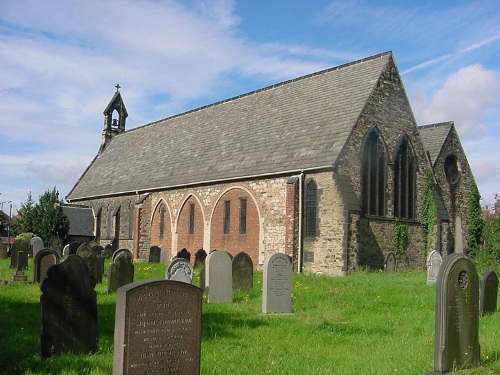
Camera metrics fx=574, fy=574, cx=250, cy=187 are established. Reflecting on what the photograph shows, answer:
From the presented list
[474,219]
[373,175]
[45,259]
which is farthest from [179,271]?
[474,219]

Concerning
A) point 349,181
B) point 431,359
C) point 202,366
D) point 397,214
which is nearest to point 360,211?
point 349,181

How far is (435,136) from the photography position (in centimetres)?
3200

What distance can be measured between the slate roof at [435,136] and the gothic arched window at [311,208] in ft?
33.6

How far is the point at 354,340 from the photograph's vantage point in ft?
32.2

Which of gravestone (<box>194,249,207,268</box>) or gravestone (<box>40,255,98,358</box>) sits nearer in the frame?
gravestone (<box>40,255,98,358</box>)

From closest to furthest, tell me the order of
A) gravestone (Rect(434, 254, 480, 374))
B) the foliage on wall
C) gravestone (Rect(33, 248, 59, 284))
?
gravestone (Rect(434, 254, 480, 374)) → gravestone (Rect(33, 248, 59, 284)) → the foliage on wall

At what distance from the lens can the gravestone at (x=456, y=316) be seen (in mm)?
7633

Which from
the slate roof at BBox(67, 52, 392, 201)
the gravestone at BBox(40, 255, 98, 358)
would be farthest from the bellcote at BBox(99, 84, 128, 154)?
the gravestone at BBox(40, 255, 98, 358)

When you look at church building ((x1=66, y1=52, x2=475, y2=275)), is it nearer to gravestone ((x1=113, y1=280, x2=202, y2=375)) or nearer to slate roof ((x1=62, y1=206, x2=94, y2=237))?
slate roof ((x1=62, y1=206, x2=94, y2=237))

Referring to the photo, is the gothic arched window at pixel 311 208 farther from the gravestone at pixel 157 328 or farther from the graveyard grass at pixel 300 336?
the gravestone at pixel 157 328

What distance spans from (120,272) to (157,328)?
9.07 metres

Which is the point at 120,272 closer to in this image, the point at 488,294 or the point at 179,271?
the point at 179,271

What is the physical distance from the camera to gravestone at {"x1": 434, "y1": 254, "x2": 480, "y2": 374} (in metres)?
7.63

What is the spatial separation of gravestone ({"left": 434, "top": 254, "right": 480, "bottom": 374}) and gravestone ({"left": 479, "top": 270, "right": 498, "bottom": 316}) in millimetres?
4375
